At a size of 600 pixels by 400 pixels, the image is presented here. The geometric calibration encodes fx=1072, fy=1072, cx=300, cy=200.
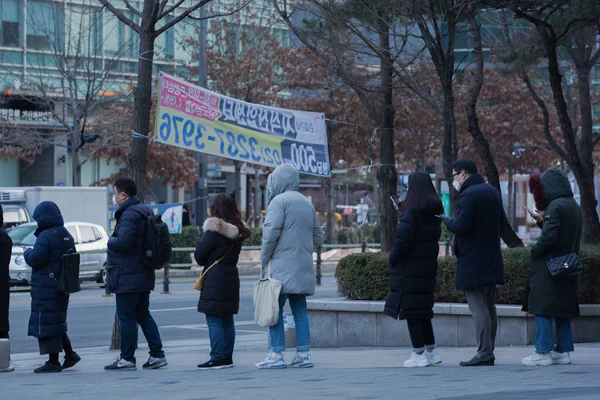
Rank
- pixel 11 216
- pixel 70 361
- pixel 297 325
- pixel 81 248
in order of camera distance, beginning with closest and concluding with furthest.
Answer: pixel 297 325
pixel 70 361
pixel 81 248
pixel 11 216

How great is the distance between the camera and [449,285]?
1238 cm

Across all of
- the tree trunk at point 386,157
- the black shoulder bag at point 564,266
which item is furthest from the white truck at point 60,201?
the black shoulder bag at point 564,266

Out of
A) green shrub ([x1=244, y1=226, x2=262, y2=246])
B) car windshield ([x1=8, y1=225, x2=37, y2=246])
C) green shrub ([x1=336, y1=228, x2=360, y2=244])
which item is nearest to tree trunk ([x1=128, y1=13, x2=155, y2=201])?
car windshield ([x1=8, y1=225, x2=37, y2=246])

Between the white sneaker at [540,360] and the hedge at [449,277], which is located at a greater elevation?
the hedge at [449,277]

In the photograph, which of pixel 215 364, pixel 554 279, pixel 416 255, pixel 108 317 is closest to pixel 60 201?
pixel 108 317

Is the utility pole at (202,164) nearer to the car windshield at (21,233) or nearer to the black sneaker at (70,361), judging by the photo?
the car windshield at (21,233)

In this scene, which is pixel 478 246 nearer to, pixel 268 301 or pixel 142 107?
pixel 268 301

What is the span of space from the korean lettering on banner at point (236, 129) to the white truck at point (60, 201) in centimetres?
1571

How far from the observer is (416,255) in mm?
9258

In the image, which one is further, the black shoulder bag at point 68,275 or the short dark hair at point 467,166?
the black shoulder bag at point 68,275

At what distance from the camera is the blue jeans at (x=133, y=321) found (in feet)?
32.4

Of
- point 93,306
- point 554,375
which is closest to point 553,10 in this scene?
point 554,375

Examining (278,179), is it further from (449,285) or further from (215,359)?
(449,285)

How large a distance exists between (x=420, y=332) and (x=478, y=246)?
3.00ft
